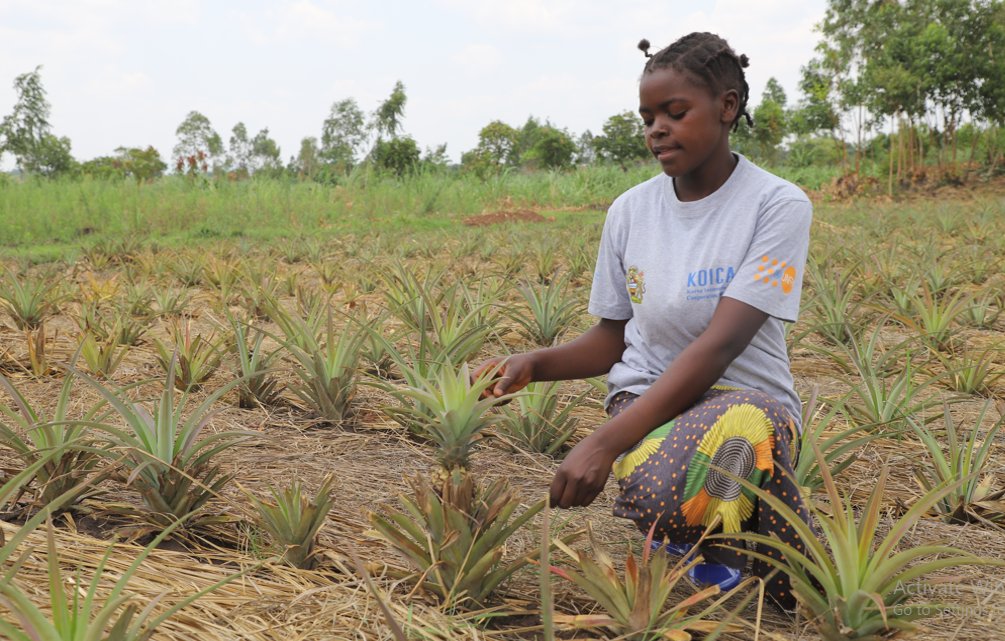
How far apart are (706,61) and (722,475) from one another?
2.36 ft

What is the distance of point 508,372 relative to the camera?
156cm

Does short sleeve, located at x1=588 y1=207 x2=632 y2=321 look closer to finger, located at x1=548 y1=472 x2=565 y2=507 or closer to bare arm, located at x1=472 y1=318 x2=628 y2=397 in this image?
bare arm, located at x1=472 y1=318 x2=628 y2=397

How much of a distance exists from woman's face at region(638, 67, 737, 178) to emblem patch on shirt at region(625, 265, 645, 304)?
23 centimetres

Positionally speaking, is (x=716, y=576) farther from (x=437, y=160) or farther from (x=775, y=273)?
(x=437, y=160)

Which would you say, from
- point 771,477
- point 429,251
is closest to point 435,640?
point 771,477

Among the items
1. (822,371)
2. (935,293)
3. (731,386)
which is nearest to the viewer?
(731,386)

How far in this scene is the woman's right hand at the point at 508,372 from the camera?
154 cm

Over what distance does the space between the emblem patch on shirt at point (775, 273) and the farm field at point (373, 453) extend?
24 centimetres

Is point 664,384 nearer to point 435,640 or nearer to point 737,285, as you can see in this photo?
point 737,285

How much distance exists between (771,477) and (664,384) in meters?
0.23

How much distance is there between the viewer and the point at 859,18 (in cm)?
1812

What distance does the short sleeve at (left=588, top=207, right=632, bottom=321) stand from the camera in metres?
1.73

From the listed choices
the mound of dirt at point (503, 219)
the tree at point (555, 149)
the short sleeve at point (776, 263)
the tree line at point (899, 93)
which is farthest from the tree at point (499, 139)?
the short sleeve at point (776, 263)

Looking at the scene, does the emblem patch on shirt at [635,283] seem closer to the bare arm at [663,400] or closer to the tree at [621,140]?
the bare arm at [663,400]
